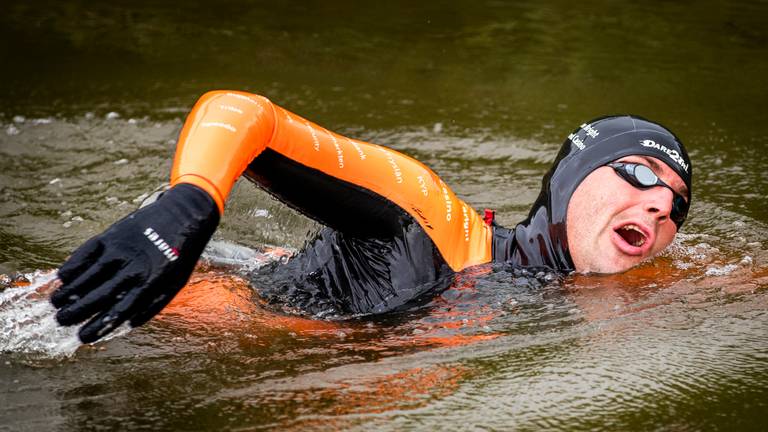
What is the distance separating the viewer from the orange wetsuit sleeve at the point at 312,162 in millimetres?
2406

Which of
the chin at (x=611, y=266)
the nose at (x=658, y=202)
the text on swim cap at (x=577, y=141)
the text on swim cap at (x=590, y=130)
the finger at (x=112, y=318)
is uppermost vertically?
the text on swim cap at (x=590, y=130)

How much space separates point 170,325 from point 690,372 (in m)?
1.47

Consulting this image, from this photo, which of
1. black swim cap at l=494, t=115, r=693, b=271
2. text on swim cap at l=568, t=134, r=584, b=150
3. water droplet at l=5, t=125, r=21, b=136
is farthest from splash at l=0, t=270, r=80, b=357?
water droplet at l=5, t=125, r=21, b=136

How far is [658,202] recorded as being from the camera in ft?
9.84

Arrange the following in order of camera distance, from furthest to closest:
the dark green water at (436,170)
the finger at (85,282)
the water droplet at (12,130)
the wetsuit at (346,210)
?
the water droplet at (12,130) → the wetsuit at (346,210) → the dark green water at (436,170) → the finger at (85,282)

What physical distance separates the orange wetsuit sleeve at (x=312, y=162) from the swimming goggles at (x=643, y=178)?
0.48 metres

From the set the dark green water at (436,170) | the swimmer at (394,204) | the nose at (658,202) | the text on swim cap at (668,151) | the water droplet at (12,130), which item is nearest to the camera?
the dark green water at (436,170)

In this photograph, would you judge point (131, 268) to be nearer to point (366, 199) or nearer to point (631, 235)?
point (366, 199)

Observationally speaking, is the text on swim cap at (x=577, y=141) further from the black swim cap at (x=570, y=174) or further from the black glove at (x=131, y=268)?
the black glove at (x=131, y=268)

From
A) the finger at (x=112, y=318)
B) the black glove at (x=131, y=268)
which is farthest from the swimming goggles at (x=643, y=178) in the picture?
the finger at (x=112, y=318)

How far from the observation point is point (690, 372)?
8.08ft

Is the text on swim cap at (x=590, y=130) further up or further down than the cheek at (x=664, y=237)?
further up

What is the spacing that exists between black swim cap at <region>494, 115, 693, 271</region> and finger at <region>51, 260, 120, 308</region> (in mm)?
1375

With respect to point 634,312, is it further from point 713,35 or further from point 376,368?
point 713,35
